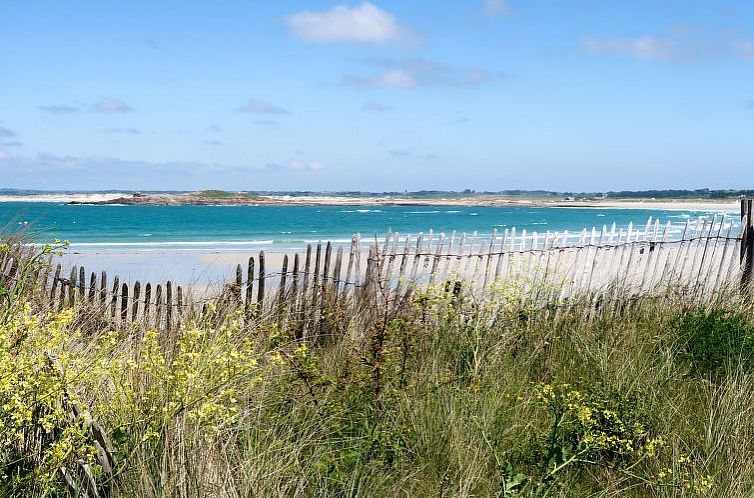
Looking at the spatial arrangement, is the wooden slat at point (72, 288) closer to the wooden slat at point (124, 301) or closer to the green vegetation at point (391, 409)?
the wooden slat at point (124, 301)

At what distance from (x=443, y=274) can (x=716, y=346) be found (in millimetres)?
3014

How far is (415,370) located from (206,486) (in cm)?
215

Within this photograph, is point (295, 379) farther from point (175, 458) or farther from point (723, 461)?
point (723, 461)

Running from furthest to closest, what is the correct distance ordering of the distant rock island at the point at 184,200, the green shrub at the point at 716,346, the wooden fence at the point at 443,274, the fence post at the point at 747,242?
the distant rock island at the point at 184,200 < the fence post at the point at 747,242 < the wooden fence at the point at 443,274 < the green shrub at the point at 716,346

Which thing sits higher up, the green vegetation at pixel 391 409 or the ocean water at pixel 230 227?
the green vegetation at pixel 391 409

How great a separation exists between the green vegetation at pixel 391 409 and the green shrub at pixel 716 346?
17mm

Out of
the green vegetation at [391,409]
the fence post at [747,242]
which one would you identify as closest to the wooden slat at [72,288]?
the green vegetation at [391,409]

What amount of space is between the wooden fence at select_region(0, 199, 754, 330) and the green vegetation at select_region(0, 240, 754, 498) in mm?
702

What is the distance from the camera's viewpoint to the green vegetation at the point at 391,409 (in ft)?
10.4

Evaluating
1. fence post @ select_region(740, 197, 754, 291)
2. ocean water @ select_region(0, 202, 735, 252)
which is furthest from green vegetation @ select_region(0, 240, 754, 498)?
ocean water @ select_region(0, 202, 735, 252)

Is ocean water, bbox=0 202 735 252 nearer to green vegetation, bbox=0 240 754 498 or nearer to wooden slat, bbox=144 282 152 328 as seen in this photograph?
wooden slat, bbox=144 282 152 328

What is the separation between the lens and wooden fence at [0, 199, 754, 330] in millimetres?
6895

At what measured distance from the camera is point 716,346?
584 cm

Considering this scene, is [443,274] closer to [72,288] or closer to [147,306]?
[147,306]
